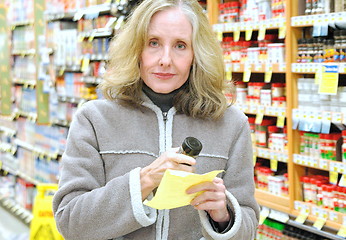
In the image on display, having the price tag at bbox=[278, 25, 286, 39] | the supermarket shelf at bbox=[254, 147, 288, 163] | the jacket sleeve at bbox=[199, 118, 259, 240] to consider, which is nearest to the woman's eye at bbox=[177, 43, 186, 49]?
the jacket sleeve at bbox=[199, 118, 259, 240]

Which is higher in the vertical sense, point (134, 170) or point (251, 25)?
point (251, 25)

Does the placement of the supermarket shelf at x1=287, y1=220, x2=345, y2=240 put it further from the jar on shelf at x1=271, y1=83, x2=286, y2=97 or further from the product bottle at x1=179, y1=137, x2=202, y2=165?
the product bottle at x1=179, y1=137, x2=202, y2=165

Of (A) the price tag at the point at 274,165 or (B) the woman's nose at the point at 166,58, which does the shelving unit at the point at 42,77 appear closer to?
(A) the price tag at the point at 274,165

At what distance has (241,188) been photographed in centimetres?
172

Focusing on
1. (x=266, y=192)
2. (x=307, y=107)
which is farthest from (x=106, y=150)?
(x=266, y=192)

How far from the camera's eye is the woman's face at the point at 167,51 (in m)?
1.71

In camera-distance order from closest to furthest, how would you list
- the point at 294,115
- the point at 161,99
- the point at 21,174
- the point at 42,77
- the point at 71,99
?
the point at 161,99 → the point at 294,115 → the point at 71,99 → the point at 42,77 → the point at 21,174

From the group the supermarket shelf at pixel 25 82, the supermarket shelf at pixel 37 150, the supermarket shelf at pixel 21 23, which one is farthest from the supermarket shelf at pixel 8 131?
the supermarket shelf at pixel 21 23

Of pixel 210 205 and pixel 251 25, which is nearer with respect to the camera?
pixel 210 205

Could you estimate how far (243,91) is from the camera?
171 inches

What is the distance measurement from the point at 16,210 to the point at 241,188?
19.6 feet

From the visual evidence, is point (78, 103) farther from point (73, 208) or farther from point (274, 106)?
point (73, 208)

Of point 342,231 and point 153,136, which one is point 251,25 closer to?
point 342,231

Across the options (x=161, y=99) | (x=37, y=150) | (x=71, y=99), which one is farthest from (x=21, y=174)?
(x=161, y=99)
